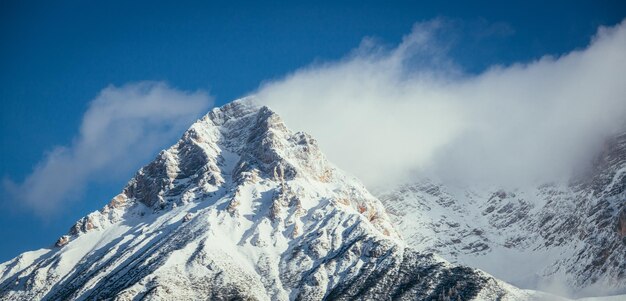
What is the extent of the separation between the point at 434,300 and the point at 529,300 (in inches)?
1070

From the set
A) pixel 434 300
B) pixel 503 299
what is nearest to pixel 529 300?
pixel 503 299

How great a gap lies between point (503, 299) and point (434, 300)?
1939cm

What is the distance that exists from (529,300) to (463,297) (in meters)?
18.9

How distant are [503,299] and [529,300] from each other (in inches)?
318

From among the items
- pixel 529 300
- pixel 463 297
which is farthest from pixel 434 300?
pixel 529 300

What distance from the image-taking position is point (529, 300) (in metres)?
200

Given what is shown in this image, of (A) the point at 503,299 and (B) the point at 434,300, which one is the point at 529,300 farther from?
(B) the point at 434,300

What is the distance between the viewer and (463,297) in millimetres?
199500

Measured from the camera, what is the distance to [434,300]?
19975 cm

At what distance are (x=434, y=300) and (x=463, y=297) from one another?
832cm

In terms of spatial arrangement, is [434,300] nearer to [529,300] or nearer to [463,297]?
[463,297]
